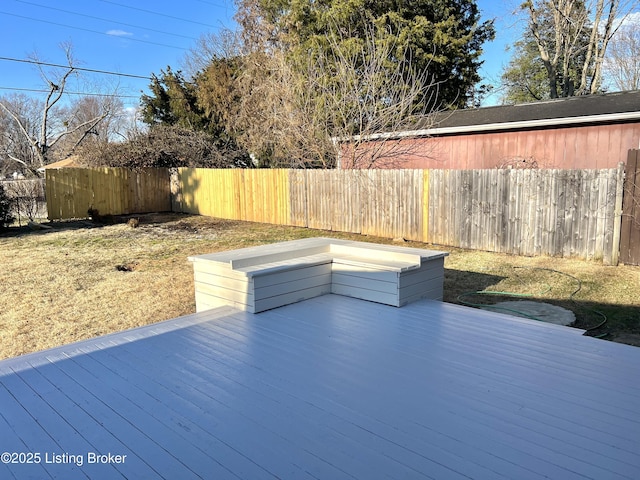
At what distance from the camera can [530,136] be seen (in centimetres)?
1004

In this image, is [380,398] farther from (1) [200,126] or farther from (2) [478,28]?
(1) [200,126]

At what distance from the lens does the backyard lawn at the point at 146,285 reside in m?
4.35

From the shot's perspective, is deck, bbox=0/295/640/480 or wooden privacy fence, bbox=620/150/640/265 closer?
deck, bbox=0/295/640/480

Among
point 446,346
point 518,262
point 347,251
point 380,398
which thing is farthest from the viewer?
point 518,262

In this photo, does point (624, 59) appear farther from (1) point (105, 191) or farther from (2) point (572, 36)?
(1) point (105, 191)

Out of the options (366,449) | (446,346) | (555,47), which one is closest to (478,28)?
(555,47)

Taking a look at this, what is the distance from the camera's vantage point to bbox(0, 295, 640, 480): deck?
1.74 metres

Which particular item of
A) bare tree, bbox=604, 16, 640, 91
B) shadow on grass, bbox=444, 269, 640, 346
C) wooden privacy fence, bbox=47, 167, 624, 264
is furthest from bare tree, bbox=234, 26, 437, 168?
bare tree, bbox=604, 16, 640, 91

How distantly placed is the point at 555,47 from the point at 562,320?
Result: 18.1 meters

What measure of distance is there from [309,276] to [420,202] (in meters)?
5.21

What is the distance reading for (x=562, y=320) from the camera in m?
4.32

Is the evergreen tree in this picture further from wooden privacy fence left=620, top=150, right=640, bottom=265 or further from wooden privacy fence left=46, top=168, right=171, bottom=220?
wooden privacy fence left=620, top=150, right=640, bottom=265

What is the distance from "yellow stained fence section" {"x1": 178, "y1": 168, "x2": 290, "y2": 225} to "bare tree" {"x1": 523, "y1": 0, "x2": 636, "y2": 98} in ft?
41.5

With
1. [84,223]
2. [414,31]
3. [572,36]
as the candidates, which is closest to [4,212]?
[84,223]
